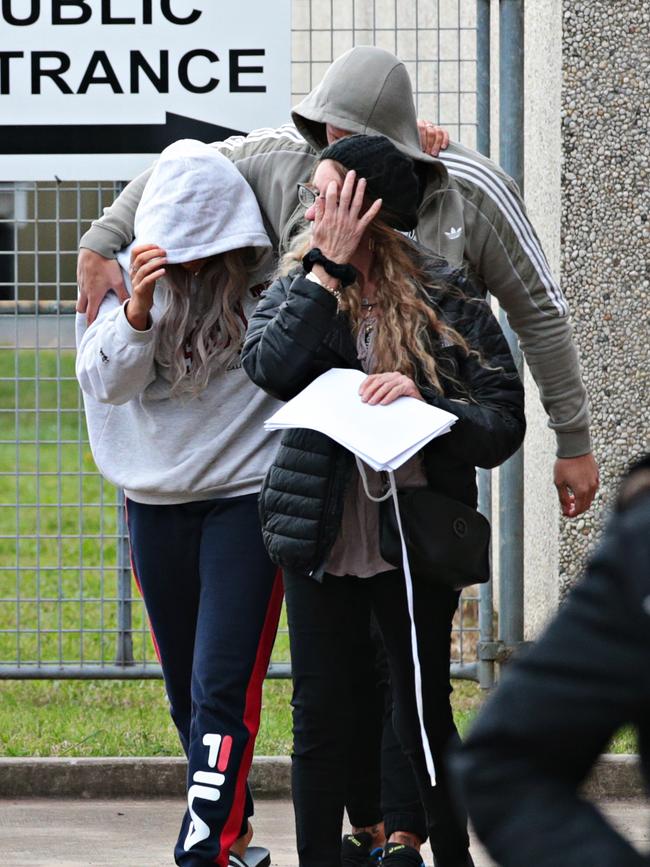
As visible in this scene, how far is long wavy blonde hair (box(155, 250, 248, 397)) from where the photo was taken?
12.2 feet

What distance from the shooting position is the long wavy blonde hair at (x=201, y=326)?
3732 mm

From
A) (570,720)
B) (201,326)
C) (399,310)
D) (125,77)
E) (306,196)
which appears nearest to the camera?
(570,720)

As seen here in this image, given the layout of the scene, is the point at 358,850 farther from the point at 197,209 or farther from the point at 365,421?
the point at 197,209

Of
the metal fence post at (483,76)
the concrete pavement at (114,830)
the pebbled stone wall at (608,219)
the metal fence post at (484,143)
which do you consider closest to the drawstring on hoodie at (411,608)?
the concrete pavement at (114,830)

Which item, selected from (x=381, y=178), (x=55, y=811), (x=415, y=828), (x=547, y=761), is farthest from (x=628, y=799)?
(x=547, y=761)

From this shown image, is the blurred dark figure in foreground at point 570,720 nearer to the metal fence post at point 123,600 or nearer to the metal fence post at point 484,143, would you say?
the metal fence post at point 484,143

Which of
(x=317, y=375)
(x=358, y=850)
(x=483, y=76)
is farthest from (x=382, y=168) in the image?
(x=483, y=76)

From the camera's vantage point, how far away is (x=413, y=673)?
3479 millimetres

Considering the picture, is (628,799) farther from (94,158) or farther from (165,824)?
(94,158)

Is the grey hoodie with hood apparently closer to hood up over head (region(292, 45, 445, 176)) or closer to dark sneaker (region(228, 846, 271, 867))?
hood up over head (region(292, 45, 445, 176))

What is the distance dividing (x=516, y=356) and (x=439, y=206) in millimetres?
2106

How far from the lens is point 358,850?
13.4 ft

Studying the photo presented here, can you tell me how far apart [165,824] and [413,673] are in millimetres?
1713

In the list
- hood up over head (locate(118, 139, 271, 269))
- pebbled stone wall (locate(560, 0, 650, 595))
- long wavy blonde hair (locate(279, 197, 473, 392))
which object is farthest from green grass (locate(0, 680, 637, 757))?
hood up over head (locate(118, 139, 271, 269))
